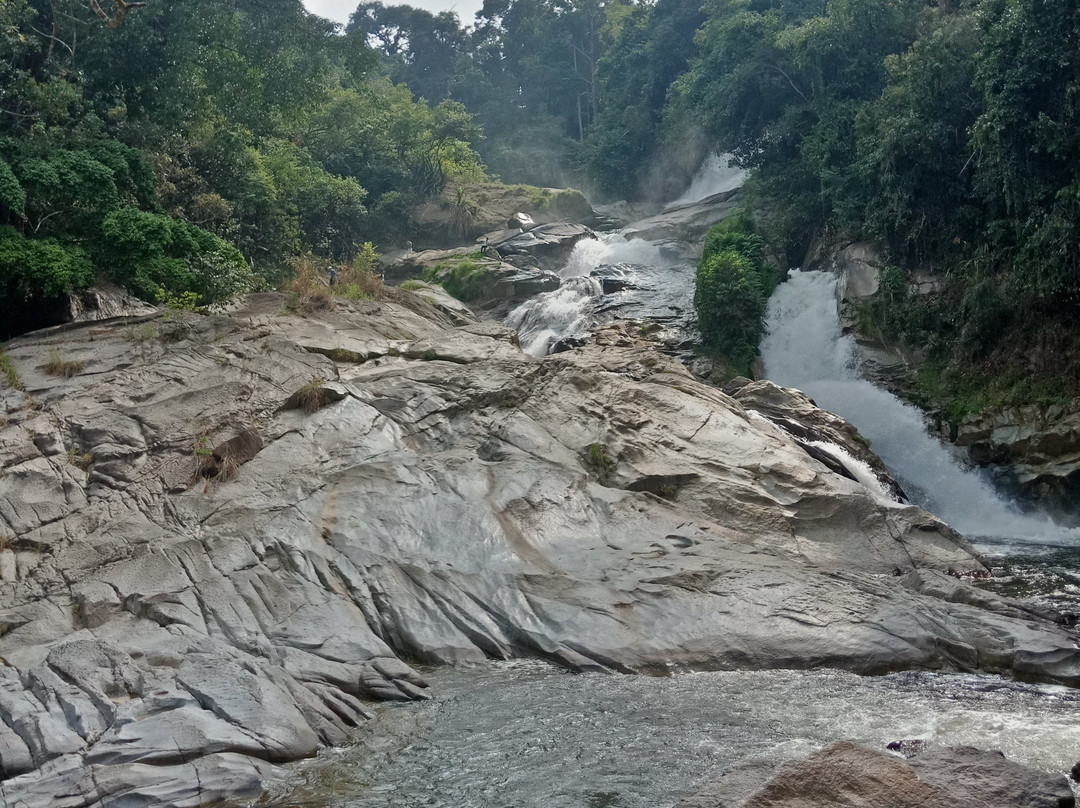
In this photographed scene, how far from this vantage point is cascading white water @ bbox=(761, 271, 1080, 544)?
64.9 feet

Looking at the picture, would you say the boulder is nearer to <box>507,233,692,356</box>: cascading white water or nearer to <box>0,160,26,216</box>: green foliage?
<box>507,233,692,356</box>: cascading white water

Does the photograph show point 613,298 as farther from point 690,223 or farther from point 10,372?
point 10,372

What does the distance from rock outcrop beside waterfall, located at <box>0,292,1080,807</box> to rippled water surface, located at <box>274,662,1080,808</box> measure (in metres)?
0.46

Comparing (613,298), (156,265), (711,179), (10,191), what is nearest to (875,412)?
(613,298)

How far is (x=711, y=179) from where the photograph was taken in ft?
148

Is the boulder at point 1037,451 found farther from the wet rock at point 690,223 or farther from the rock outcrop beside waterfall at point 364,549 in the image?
the wet rock at point 690,223

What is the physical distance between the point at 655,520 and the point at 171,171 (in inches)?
665

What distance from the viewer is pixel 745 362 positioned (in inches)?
1007

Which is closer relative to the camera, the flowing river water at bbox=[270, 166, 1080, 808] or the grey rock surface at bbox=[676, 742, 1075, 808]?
the grey rock surface at bbox=[676, 742, 1075, 808]

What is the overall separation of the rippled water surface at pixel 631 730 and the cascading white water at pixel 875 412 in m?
10.2

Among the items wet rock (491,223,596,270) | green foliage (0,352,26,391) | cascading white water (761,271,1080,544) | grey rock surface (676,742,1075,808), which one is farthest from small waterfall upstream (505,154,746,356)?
grey rock surface (676,742,1075,808)

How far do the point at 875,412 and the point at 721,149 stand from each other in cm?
1597

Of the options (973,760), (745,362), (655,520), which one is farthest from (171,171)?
(973,760)

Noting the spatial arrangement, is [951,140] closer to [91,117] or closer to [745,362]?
[745,362]
